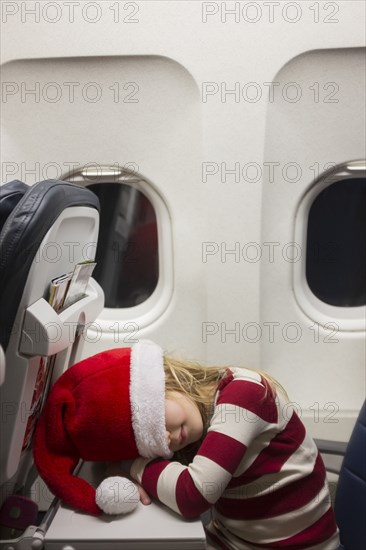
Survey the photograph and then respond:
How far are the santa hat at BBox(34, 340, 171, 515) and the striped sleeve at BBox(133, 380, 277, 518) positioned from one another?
71 millimetres

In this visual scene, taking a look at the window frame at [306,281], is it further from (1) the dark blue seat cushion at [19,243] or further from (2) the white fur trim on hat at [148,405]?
(1) the dark blue seat cushion at [19,243]

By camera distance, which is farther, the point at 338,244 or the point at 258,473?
the point at 338,244

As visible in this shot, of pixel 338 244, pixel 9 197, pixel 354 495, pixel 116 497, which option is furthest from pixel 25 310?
pixel 338 244

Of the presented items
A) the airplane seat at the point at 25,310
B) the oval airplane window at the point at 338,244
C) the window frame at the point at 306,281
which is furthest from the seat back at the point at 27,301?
the oval airplane window at the point at 338,244

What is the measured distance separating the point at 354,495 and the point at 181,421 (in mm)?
761

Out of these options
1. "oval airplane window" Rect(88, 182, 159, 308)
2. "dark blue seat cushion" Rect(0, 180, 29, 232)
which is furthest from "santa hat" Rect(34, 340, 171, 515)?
"oval airplane window" Rect(88, 182, 159, 308)

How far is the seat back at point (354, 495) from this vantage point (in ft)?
6.11

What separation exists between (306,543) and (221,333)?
3.39 feet

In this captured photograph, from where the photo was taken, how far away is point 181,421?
5.09 feet

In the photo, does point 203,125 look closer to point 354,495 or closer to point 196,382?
point 196,382

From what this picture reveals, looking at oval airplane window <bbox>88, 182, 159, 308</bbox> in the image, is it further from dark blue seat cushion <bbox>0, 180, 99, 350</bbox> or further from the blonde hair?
dark blue seat cushion <bbox>0, 180, 99, 350</bbox>

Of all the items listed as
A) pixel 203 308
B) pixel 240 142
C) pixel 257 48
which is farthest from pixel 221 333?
pixel 257 48

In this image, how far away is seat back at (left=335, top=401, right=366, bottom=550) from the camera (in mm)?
1863

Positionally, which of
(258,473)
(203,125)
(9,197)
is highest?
(203,125)
